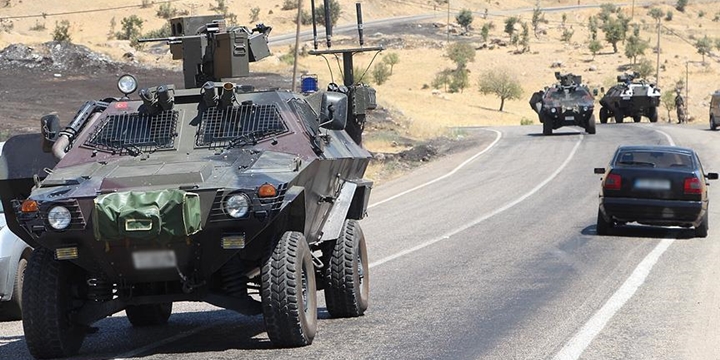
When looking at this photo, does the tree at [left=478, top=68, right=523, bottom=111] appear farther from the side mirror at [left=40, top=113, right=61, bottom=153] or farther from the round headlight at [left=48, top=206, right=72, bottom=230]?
the round headlight at [left=48, top=206, right=72, bottom=230]

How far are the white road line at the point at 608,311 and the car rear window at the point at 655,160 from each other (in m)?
2.60

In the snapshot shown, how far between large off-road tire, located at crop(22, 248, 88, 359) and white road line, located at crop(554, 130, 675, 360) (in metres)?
3.69

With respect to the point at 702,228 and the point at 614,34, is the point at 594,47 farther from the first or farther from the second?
the point at 702,228

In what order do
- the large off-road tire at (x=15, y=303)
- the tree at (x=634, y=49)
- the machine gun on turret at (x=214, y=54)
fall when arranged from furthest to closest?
the tree at (x=634, y=49), the machine gun on turret at (x=214, y=54), the large off-road tire at (x=15, y=303)

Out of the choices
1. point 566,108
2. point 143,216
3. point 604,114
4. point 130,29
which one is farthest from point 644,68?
point 143,216

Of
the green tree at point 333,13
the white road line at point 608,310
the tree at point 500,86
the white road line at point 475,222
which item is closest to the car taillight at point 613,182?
the white road line at point 608,310

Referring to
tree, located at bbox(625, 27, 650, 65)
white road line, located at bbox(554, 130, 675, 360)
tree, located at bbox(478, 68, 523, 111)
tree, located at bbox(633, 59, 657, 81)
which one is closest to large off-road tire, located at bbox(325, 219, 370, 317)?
white road line, located at bbox(554, 130, 675, 360)

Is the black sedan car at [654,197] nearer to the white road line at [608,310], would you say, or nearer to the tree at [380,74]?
the white road line at [608,310]

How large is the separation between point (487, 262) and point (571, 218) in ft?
22.1

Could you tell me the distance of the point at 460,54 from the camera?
8350cm

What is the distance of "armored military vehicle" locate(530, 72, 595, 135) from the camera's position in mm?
45156

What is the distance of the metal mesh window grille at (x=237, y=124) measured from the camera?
432 inches

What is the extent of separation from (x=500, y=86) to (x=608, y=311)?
62919 millimetres

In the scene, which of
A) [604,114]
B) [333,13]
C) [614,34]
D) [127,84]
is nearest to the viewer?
[127,84]
